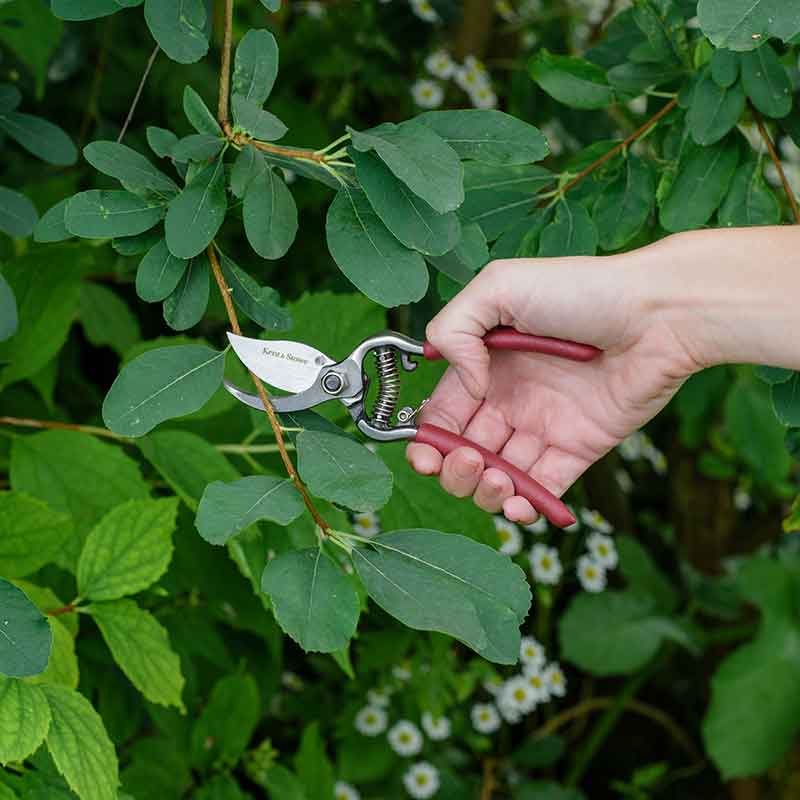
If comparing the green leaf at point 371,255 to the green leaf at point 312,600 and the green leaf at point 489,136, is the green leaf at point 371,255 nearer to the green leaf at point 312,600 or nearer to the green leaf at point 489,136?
the green leaf at point 489,136

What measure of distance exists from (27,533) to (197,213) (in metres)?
0.35

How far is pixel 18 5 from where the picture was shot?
4.76ft

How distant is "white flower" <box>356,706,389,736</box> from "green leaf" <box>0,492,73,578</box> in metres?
0.97

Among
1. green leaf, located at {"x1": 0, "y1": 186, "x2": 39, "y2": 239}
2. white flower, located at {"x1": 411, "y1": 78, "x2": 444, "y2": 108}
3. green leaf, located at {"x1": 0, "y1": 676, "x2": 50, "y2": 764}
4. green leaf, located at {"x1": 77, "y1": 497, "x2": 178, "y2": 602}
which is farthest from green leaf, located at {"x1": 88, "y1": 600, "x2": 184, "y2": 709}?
white flower, located at {"x1": 411, "y1": 78, "x2": 444, "y2": 108}

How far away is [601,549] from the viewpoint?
2.01 m

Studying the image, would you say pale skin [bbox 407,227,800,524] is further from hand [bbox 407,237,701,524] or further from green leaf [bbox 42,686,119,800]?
green leaf [bbox 42,686,119,800]

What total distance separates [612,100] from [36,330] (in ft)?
2.27

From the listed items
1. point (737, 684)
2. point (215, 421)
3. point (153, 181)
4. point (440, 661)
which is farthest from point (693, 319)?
point (737, 684)

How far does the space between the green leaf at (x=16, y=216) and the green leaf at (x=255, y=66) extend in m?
0.28

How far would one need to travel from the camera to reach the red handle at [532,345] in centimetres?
104

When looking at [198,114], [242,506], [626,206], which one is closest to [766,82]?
[626,206]

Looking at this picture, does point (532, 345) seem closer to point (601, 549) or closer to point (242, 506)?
point (242, 506)

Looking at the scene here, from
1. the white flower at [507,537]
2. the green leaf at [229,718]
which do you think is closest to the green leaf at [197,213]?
the green leaf at [229,718]

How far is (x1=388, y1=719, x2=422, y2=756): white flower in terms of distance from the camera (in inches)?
74.2
